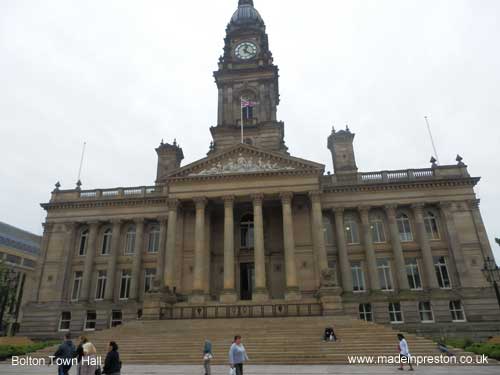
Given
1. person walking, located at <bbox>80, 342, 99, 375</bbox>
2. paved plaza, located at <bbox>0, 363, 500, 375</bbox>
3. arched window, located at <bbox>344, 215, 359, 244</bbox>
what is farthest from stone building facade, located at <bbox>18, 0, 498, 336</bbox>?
person walking, located at <bbox>80, 342, 99, 375</bbox>

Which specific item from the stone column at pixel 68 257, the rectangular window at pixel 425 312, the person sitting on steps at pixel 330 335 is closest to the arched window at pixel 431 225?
the rectangular window at pixel 425 312

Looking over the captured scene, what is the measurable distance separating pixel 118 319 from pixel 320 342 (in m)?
24.4

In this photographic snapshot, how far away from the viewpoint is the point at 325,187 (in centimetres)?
3734

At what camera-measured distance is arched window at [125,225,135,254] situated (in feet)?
131

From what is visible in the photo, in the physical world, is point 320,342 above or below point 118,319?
below

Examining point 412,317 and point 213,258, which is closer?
point 412,317

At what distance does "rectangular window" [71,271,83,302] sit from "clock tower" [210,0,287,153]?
21344 millimetres

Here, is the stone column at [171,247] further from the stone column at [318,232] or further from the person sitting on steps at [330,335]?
the person sitting on steps at [330,335]

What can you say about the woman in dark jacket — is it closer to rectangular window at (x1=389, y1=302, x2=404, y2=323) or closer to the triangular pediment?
the triangular pediment

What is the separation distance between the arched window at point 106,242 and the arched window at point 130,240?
82.3 inches

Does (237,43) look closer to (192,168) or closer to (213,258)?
(192,168)

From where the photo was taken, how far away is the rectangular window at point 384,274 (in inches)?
1369

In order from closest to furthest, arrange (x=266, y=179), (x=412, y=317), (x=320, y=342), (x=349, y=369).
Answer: (x=349, y=369)
(x=320, y=342)
(x=412, y=317)
(x=266, y=179)

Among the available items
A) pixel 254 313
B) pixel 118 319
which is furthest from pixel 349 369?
pixel 118 319
